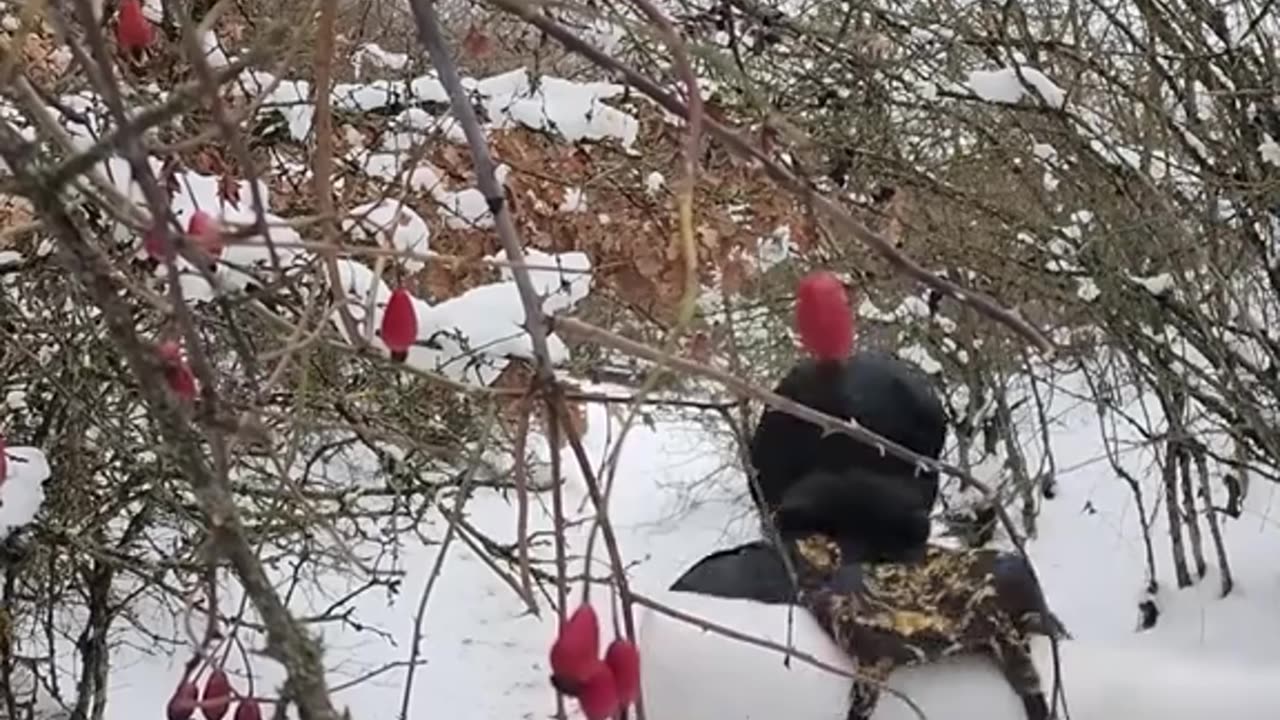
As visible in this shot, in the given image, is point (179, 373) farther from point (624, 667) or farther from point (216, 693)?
point (216, 693)

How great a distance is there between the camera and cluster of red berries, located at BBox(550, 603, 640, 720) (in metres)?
0.53

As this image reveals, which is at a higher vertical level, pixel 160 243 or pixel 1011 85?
pixel 1011 85

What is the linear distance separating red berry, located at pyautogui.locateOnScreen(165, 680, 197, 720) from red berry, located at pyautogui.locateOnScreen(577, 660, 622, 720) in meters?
0.26

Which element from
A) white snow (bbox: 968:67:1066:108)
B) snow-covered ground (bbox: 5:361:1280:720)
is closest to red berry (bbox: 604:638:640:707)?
white snow (bbox: 968:67:1066:108)

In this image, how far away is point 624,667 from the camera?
55 cm

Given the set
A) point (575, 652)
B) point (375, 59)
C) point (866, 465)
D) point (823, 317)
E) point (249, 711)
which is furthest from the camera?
point (375, 59)

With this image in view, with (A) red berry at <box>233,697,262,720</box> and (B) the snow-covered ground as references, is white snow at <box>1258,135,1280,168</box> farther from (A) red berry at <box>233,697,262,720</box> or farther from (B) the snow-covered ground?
(A) red berry at <box>233,697,262,720</box>

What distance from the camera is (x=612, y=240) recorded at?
340 centimetres

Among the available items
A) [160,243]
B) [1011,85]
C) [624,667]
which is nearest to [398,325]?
[624,667]

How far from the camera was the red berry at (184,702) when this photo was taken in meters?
0.75

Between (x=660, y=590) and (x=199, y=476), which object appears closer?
(x=199, y=476)

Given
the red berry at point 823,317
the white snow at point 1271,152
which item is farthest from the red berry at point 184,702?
the white snow at point 1271,152

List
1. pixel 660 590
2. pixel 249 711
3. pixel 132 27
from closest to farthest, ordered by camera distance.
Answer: pixel 249 711 < pixel 132 27 < pixel 660 590

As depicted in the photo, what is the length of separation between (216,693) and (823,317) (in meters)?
0.35
